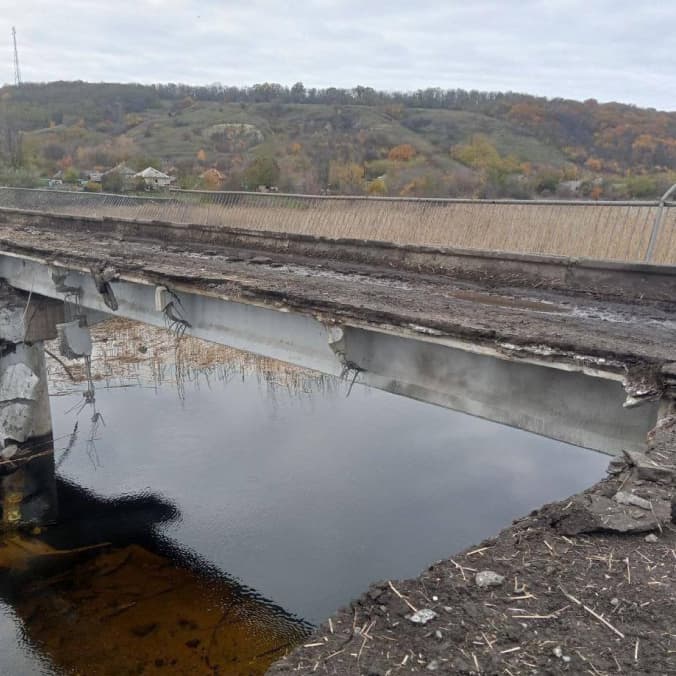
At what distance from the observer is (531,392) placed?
5.79 metres

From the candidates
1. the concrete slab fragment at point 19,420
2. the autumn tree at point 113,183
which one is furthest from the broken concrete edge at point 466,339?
the autumn tree at point 113,183

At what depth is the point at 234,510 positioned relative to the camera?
12047 millimetres

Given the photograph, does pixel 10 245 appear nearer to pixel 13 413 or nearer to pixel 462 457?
pixel 13 413

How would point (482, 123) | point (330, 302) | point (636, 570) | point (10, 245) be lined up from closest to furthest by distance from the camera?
point (636, 570) < point (330, 302) < point (10, 245) < point (482, 123)

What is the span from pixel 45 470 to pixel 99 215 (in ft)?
24.3

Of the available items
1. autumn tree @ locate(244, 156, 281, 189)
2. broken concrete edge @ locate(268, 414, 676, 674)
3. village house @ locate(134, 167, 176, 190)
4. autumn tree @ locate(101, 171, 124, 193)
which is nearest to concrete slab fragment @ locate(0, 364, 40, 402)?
broken concrete edge @ locate(268, 414, 676, 674)

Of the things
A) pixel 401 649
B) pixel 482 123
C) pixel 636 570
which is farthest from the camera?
pixel 482 123

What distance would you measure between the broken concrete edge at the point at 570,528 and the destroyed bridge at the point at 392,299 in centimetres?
99

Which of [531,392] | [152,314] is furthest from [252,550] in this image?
[531,392]

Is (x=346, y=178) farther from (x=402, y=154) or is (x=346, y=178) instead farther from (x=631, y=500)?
(x=631, y=500)

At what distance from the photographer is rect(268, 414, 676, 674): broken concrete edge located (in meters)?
2.59

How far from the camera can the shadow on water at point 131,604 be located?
8.52 meters

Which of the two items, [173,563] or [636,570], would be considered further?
[173,563]

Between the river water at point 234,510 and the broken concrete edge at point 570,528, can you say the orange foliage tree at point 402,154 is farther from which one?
the broken concrete edge at point 570,528
